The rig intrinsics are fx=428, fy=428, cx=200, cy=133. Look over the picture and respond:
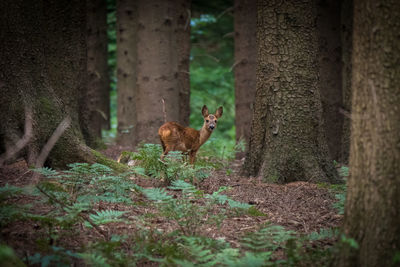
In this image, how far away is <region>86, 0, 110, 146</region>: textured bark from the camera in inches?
492

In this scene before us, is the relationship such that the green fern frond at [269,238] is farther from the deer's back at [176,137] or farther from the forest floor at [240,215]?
the deer's back at [176,137]

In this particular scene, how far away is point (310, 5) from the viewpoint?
267 inches

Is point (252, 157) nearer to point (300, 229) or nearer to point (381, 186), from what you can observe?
point (300, 229)

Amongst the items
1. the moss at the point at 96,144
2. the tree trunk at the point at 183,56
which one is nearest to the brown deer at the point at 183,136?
the moss at the point at 96,144

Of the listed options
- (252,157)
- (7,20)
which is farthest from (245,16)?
(7,20)

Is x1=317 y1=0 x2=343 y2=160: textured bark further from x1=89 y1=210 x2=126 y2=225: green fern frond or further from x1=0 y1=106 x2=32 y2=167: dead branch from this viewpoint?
x1=89 y1=210 x2=126 y2=225: green fern frond

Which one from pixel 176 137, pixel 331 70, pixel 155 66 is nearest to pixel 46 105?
pixel 176 137

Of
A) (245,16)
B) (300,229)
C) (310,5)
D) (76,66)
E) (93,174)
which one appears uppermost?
(245,16)

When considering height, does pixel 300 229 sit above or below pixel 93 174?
below

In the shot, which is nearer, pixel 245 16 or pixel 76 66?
pixel 76 66

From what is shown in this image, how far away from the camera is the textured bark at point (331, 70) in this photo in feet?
33.7

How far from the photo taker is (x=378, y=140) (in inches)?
129

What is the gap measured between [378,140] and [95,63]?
38.6ft

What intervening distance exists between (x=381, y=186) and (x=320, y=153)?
11.5 ft
